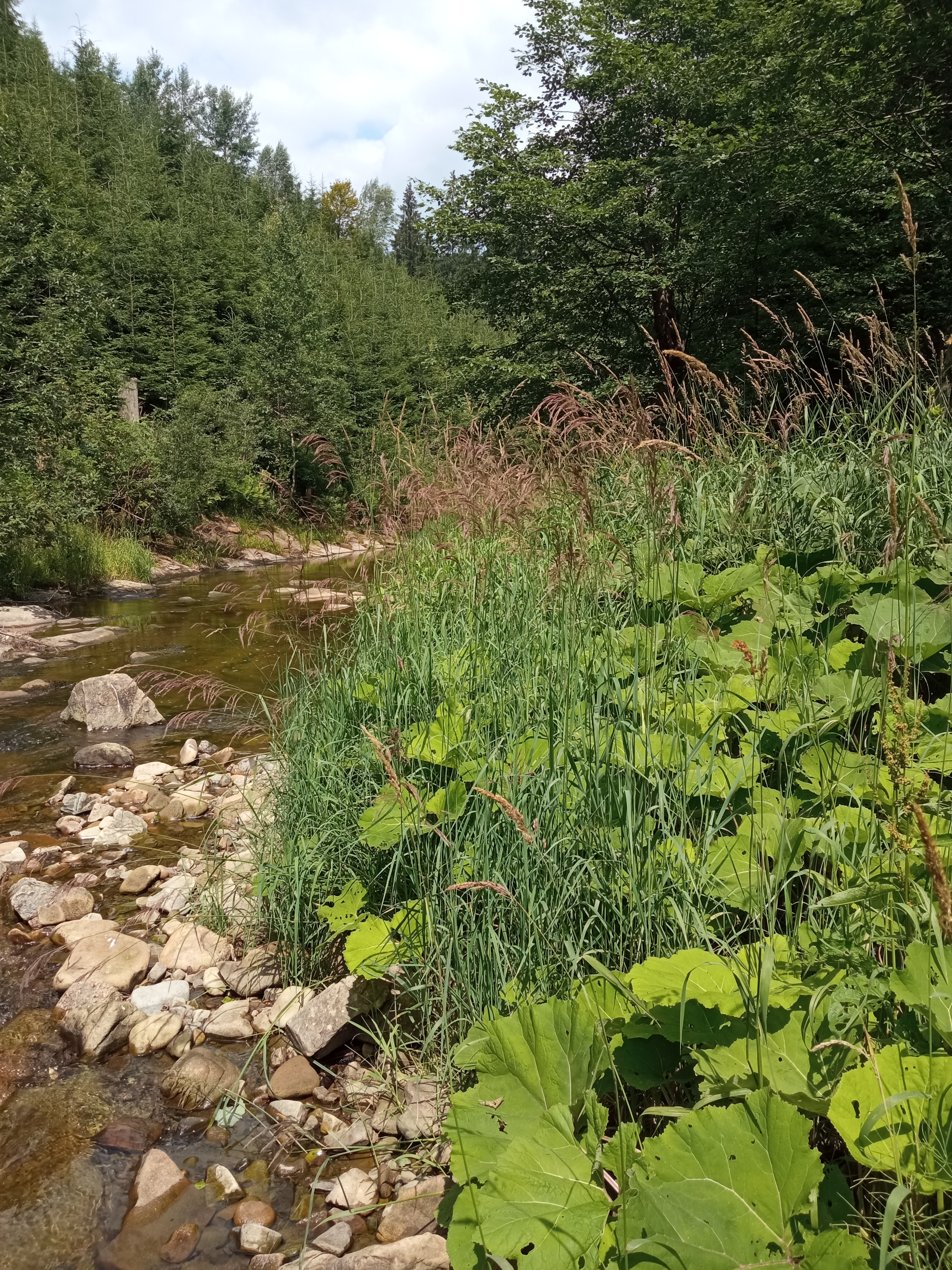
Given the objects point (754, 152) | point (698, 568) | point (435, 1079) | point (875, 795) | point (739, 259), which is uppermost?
point (754, 152)

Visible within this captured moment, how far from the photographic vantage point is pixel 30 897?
380 centimetres

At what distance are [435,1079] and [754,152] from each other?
40.6 feet

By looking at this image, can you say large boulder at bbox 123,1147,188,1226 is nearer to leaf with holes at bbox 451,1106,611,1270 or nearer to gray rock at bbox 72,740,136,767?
leaf with holes at bbox 451,1106,611,1270

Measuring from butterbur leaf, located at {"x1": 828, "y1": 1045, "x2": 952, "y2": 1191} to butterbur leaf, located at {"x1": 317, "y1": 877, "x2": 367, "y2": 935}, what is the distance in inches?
64.1

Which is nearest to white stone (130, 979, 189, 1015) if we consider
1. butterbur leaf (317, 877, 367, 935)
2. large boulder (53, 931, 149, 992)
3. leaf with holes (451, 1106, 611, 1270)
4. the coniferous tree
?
large boulder (53, 931, 149, 992)

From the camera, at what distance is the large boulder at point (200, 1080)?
253 centimetres

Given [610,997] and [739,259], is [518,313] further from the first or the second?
[610,997]

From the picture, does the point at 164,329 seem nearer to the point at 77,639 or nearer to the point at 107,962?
the point at 77,639

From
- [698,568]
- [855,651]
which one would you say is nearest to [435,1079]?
[855,651]

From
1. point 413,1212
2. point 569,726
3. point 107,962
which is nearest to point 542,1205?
point 413,1212

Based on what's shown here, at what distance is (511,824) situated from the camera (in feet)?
7.20

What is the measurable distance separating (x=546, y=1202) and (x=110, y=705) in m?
6.46

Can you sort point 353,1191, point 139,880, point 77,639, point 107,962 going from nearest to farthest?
point 353,1191
point 107,962
point 139,880
point 77,639

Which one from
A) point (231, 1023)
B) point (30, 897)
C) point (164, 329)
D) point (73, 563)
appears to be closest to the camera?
point (231, 1023)
